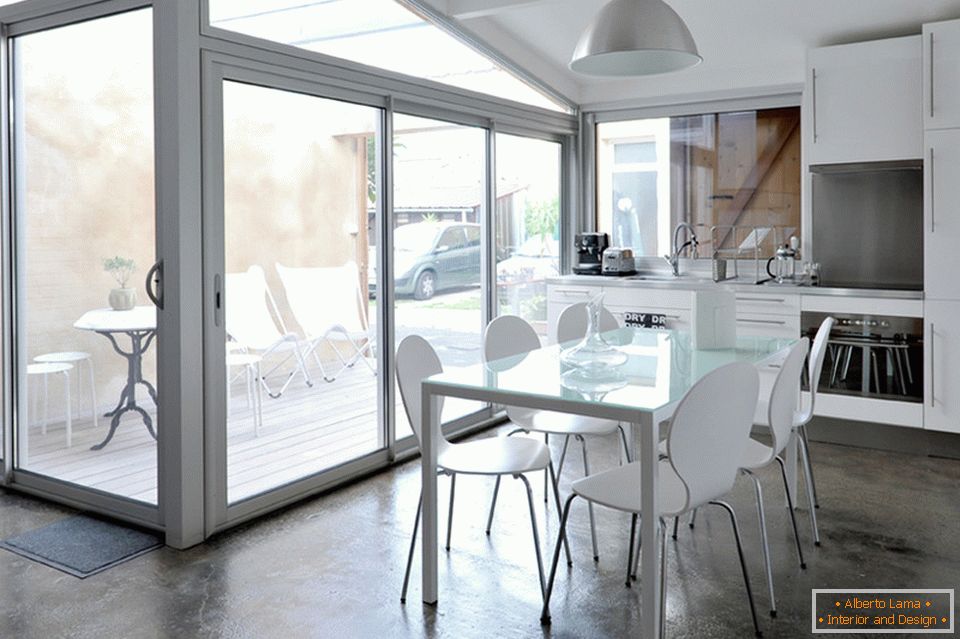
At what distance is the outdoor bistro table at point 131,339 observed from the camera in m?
3.64

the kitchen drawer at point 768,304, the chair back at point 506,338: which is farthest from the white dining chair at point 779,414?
the kitchen drawer at point 768,304

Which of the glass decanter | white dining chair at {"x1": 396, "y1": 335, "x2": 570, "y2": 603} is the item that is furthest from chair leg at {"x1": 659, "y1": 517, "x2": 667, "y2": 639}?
the glass decanter

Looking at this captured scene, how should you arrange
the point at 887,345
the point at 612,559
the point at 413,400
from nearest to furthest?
the point at 413,400 → the point at 612,559 → the point at 887,345

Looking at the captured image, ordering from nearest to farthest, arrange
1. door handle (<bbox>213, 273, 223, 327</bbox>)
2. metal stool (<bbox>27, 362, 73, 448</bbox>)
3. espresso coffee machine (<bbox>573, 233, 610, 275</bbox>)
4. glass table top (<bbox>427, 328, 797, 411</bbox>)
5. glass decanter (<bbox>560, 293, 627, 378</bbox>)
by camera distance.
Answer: glass table top (<bbox>427, 328, 797, 411</bbox>) < glass decanter (<bbox>560, 293, 627, 378</bbox>) < door handle (<bbox>213, 273, 223, 327</bbox>) < metal stool (<bbox>27, 362, 73, 448</bbox>) < espresso coffee machine (<bbox>573, 233, 610, 275</bbox>)

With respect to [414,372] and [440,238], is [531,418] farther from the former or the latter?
[440,238]

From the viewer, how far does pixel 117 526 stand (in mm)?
3664

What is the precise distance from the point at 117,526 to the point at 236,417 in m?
0.68

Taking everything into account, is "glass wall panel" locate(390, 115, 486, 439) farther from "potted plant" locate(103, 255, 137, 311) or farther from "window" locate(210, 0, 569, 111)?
"potted plant" locate(103, 255, 137, 311)

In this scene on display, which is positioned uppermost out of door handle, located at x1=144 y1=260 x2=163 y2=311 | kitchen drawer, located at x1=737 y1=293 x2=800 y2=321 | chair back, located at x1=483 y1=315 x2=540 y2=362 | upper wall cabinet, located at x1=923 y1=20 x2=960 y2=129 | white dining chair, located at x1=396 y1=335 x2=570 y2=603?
upper wall cabinet, located at x1=923 y1=20 x2=960 y2=129

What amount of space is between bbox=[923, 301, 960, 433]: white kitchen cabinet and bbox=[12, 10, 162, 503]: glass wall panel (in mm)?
4034

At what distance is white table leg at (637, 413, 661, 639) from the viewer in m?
2.35

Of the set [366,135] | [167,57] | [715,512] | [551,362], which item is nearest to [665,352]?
[551,362]

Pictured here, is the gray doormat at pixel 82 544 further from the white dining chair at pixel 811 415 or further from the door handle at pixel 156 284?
the white dining chair at pixel 811 415

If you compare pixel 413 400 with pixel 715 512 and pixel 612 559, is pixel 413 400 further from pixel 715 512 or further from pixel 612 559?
pixel 715 512
